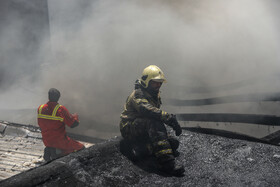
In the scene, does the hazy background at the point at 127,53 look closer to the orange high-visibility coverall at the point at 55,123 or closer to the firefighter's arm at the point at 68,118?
the orange high-visibility coverall at the point at 55,123

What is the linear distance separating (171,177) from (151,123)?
700mm

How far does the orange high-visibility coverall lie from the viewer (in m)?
4.57

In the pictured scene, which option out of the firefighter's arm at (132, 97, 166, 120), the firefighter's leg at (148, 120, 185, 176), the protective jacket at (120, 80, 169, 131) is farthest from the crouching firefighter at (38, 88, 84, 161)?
the firefighter's leg at (148, 120, 185, 176)

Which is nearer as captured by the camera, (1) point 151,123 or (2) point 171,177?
(2) point 171,177

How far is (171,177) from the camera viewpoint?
317 centimetres

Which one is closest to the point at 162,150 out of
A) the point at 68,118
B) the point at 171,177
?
the point at 171,177

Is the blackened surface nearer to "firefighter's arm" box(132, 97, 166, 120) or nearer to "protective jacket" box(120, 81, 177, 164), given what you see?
"protective jacket" box(120, 81, 177, 164)

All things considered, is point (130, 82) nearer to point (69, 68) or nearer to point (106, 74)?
point (106, 74)

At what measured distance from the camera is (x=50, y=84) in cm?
1024

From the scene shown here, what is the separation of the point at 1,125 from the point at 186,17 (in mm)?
8729

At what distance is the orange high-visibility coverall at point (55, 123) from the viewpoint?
15.0 feet

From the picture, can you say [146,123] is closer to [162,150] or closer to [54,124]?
[162,150]

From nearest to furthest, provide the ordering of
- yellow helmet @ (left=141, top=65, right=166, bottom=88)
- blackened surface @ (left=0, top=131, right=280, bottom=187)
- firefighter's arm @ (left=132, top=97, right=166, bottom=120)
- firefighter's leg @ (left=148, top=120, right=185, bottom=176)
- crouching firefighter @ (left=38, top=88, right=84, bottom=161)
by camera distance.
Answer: blackened surface @ (left=0, top=131, right=280, bottom=187), firefighter's leg @ (left=148, top=120, right=185, bottom=176), firefighter's arm @ (left=132, top=97, right=166, bottom=120), yellow helmet @ (left=141, top=65, right=166, bottom=88), crouching firefighter @ (left=38, top=88, right=84, bottom=161)

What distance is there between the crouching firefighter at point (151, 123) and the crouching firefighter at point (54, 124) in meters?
1.41
